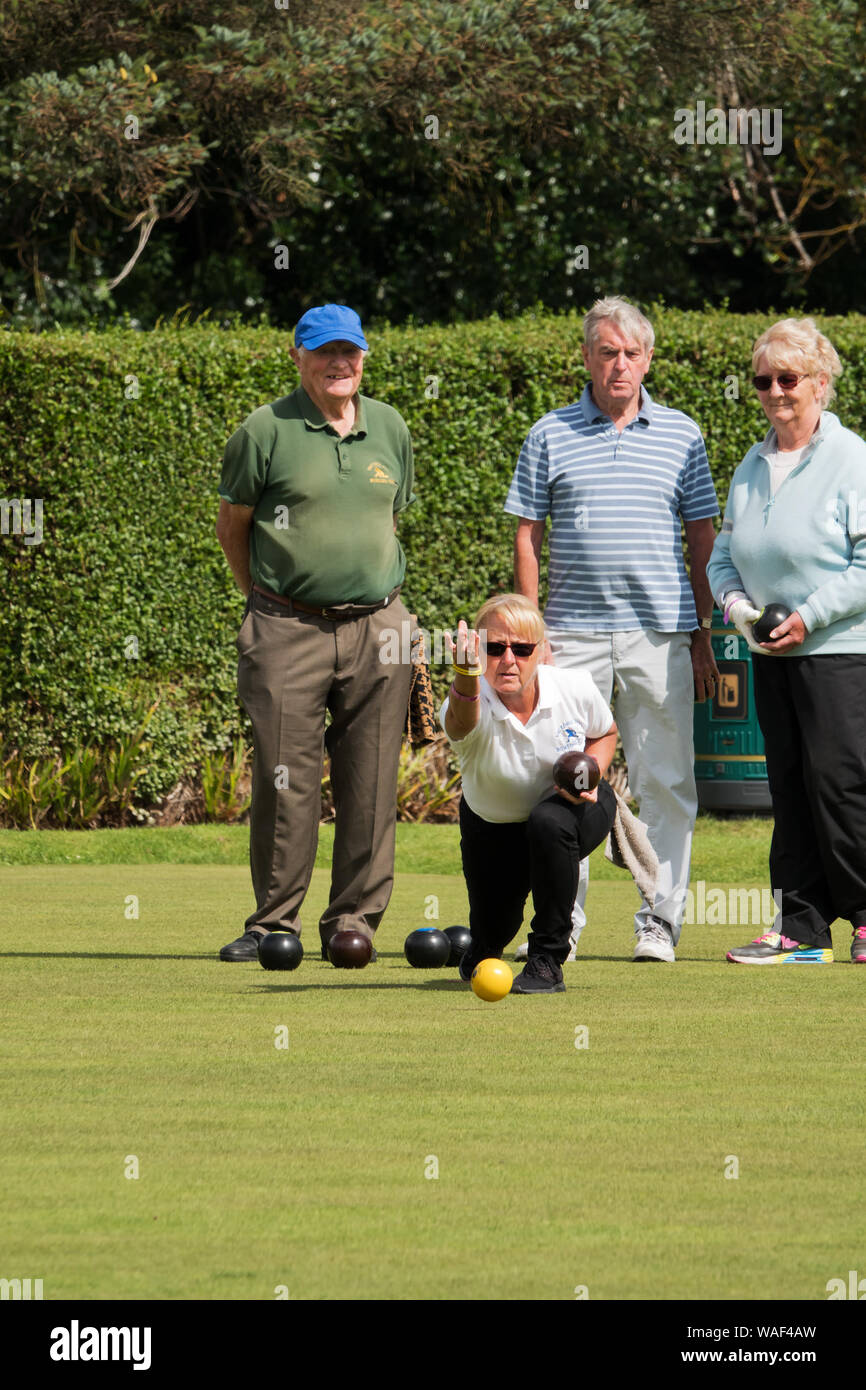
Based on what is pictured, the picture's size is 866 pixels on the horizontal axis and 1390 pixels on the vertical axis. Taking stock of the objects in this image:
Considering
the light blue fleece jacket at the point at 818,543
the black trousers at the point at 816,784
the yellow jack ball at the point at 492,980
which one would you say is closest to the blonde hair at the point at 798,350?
the light blue fleece jacket at the point at 818,543

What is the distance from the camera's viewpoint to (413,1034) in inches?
208

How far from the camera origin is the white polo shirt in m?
6.17

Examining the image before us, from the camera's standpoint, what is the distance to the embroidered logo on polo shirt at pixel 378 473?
689 centimetres

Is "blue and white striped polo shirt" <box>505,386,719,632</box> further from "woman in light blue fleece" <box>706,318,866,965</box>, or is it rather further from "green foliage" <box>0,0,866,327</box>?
"green foliage" <box>0,0,866,327</box>

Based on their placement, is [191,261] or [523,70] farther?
[191,261]

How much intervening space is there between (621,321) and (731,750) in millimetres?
5917

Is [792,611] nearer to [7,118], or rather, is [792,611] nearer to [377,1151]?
[377,1151]

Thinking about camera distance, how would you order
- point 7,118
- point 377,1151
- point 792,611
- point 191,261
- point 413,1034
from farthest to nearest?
point 191,261
point 7,118
point 792,611
point 413,1034
point 377,1151

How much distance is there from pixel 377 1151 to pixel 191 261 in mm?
A: 14056

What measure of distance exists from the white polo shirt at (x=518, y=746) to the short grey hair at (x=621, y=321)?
1.34 metres

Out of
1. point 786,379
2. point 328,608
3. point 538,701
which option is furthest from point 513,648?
point 786,379

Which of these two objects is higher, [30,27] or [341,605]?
[30,27]
